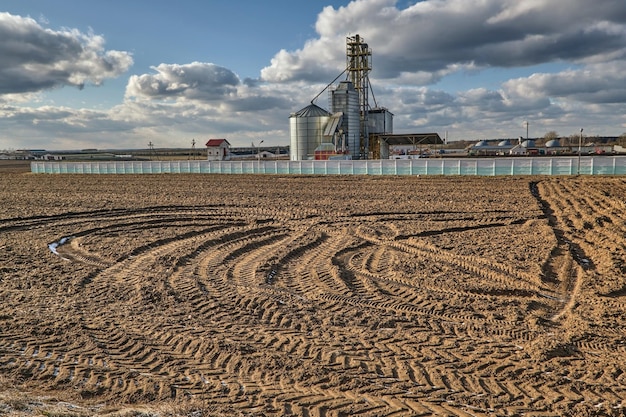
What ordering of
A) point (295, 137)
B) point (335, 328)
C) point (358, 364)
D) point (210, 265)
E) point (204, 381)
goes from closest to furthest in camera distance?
point (204, 381) < point (358, 364) < point (335, 328) < point (210, 265) < point (295, 137)

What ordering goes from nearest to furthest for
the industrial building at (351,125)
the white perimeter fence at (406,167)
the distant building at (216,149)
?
the white perimeter fence at (406,167) → the industrial building at (351,125) → the distant building at (216,149)

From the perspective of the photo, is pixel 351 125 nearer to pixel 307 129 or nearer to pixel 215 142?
pixel 307 129

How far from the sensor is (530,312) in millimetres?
7762

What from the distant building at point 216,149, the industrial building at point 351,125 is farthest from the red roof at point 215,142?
the industrial building at point 351,125

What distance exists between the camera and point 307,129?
53.2 metres

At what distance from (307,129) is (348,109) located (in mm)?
5115

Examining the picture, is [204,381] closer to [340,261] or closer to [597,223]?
[340,261]

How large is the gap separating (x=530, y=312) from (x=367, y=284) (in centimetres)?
297

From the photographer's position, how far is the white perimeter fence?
1359 inches

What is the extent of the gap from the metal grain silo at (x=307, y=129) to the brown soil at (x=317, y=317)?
3720cm

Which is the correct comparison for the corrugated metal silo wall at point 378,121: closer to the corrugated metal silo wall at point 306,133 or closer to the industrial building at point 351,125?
the industrial building at point 351,125

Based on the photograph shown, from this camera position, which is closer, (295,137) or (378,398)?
(378,398)

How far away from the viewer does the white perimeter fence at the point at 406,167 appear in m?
34.5

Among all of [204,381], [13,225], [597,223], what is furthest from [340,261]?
Answer: [13,225]
